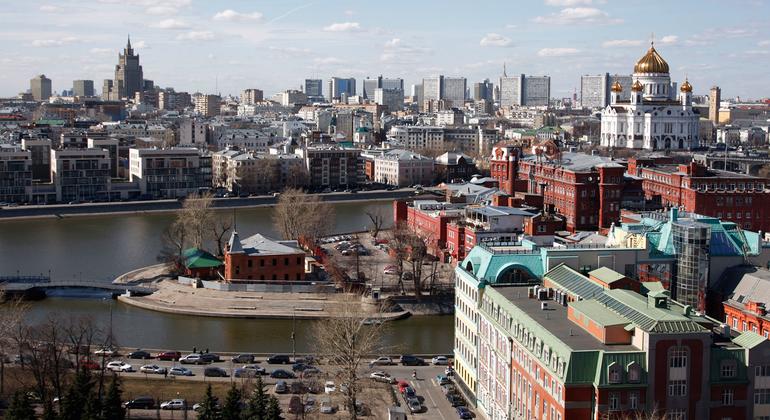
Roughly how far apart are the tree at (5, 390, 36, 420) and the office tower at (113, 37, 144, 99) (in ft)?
313

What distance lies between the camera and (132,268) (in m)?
24.1

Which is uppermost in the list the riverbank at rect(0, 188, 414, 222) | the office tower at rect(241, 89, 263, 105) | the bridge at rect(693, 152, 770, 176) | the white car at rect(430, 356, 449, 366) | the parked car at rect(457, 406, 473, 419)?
the office tower at rect(241, 89, 263, 105)

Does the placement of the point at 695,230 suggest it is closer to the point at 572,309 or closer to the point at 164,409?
the point at 572,309

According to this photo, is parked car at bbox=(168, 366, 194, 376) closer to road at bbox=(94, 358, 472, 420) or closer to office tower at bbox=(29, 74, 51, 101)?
road at bbox=(94, 358, 472, 420)

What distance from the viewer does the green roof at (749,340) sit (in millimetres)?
10836

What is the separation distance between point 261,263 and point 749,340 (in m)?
12.2

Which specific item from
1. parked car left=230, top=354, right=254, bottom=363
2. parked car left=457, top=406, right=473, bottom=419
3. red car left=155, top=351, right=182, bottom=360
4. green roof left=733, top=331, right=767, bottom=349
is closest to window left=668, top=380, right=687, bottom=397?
green roof left=733, top=331, right=767, bottom=349

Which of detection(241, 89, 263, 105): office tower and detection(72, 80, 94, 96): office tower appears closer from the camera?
detection(241, 89, 263, 105): office tower

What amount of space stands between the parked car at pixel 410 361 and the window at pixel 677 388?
607 cm

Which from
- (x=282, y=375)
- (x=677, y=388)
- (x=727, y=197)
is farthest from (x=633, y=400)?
(x=727, y=197)

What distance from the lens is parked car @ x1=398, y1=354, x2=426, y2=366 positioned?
16.0 meters

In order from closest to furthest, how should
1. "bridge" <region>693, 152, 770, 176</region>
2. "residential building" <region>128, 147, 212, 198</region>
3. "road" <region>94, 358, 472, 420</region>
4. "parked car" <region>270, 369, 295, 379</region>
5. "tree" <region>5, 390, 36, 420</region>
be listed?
1. "tree" <region>5, 390, 36, 420</region>
2. "road" <region>94, 358, 472, 420</region>
3. "parked car" <region>270, 369, 295, 379</region>
4. "residential building" <region>128, 147, 212, 198</region>
5. "bridge" <region>693, 152, 770, 176</region>

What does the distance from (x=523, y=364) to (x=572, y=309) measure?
34.2 inches

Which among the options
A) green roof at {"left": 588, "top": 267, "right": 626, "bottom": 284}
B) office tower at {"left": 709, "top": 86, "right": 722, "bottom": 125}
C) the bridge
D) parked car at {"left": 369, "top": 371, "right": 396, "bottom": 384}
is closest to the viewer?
green roof at {"left": 588, "top": 267, "right": 626, "bottom": 284}
